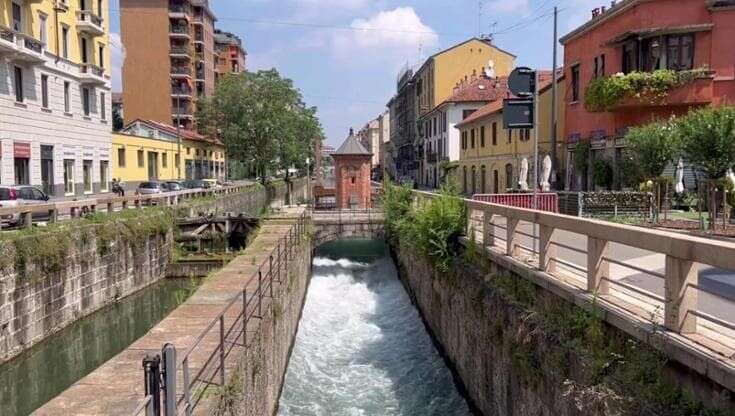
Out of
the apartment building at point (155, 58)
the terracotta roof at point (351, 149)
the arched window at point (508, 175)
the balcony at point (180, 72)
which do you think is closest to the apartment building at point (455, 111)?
the arched window at point (508, 175)

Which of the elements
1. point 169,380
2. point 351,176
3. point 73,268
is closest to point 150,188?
point 351,176

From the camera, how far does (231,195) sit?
40.2 metres

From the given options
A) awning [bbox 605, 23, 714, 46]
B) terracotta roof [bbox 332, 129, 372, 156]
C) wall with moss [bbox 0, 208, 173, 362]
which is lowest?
wall with moss [bbox 0, 208, 173, 362]

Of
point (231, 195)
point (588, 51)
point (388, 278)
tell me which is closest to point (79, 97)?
point (231, 195)

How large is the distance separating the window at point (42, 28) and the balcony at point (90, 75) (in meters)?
3.77

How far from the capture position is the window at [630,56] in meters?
22.9

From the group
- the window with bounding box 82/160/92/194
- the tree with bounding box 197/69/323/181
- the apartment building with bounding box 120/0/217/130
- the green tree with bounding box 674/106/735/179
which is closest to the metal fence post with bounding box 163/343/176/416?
the green tree with bounding box 674/106/735/179

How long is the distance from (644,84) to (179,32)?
65.2 metres

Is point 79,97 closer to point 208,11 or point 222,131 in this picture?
point 222,131

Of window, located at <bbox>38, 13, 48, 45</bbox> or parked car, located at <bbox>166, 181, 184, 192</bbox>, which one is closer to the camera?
window, located at <bbox>38, 13, 48, 45</bbox>

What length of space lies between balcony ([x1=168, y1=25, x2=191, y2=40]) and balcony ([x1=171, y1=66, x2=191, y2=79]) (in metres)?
3.69

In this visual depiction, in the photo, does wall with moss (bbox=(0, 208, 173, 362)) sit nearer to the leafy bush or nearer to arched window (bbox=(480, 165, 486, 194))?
the leafy bush

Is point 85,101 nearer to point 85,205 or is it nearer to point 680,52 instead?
point 85,205

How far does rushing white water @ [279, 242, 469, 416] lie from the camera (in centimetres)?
1155
